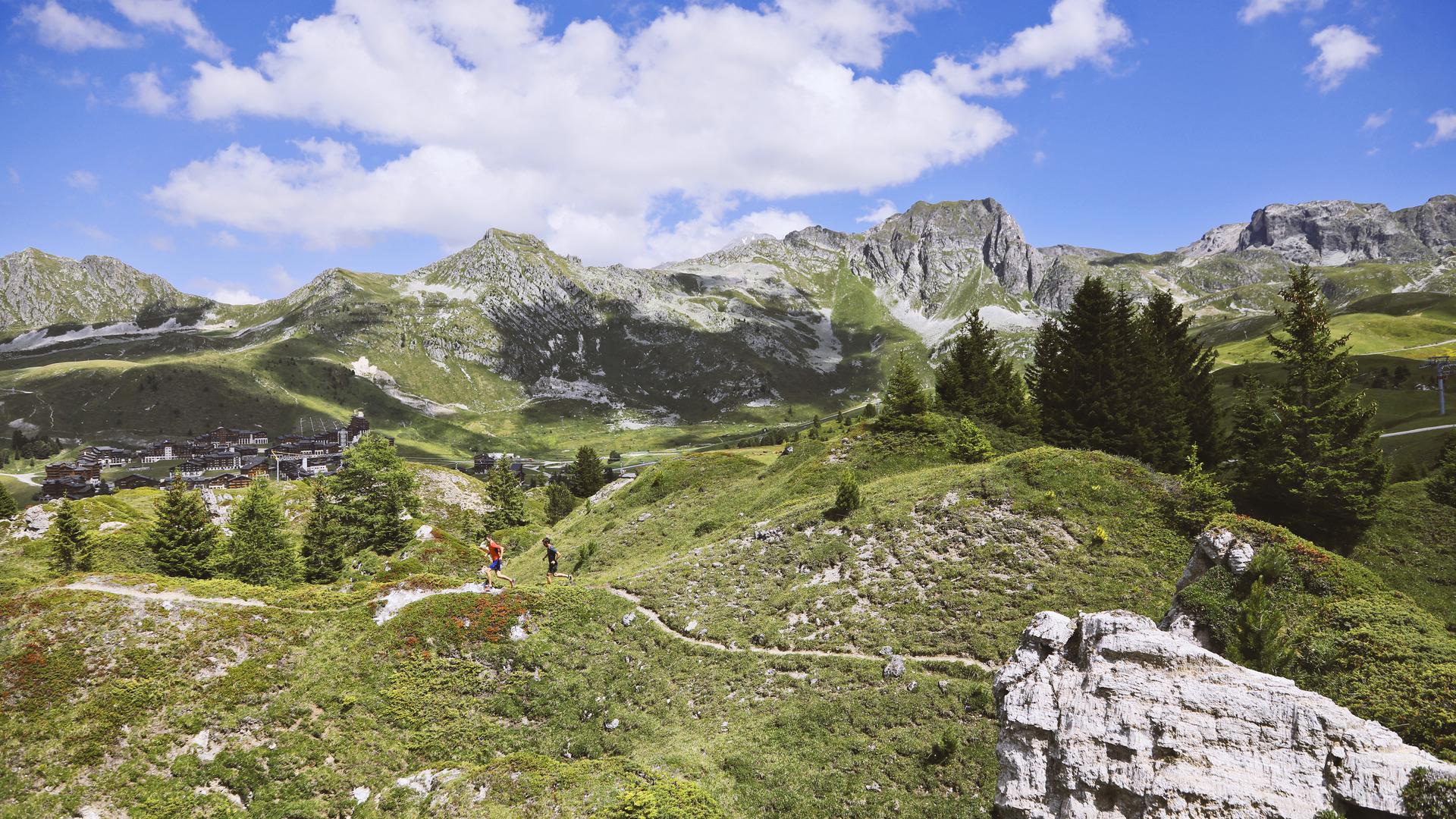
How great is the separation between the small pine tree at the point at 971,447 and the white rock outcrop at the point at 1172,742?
2866cm

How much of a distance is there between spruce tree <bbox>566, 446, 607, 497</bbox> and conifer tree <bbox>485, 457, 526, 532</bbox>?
22.7 m

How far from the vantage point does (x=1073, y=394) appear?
156 feet

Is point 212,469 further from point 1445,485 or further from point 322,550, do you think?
point 1445,485

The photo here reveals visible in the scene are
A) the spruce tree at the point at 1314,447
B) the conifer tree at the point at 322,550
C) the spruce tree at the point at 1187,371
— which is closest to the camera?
the spruce tree at the point at 1314,447

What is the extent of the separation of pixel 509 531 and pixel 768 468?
33.6 m

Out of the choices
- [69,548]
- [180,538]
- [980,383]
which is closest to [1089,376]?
[980,383]

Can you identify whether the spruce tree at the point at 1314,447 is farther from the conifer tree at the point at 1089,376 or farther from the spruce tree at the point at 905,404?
the spruce tree at the point at 905,404

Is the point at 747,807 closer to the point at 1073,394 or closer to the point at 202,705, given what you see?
the point at 202,705

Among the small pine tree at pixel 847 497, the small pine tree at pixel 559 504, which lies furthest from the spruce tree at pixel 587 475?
the small pine tree at pixel 847 497

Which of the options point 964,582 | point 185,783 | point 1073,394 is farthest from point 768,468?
point 185,783

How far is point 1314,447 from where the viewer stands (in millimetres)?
29359

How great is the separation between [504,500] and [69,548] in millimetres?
42667

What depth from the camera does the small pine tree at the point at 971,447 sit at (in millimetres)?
42594

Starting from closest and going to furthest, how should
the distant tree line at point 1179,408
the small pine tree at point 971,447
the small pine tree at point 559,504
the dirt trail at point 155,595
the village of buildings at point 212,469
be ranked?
the dirt trail at point 155,595 < the distant tree line at point 1179,408 < the small pine tree at point 971,447 < the small pine tree at point 559,504 < the village of buildings at point 212,469
